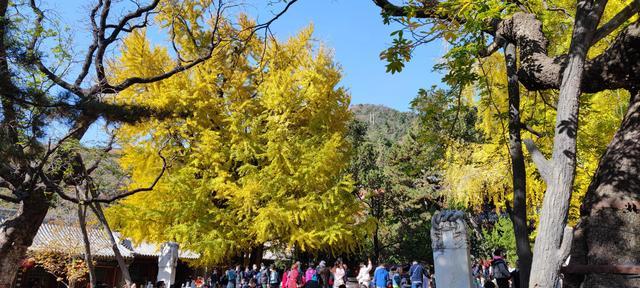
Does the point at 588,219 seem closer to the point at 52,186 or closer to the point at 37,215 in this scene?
the point at 52,186

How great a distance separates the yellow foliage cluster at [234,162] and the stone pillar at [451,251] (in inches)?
243

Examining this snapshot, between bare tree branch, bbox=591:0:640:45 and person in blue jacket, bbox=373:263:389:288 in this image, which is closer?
bare tree branch, bbox=591:0:640:45

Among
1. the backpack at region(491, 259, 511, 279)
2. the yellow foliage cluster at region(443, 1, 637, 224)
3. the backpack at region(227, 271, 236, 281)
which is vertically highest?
the yellow foliage cluster at region(443, 1, 637, 224)

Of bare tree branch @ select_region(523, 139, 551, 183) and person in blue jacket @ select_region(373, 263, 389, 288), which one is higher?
bare tree branch @ select_region(523, 139, 551, 183)

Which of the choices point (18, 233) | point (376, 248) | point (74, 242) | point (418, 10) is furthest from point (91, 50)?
point (376, 248)

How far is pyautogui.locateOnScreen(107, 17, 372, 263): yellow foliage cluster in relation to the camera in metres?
15.0

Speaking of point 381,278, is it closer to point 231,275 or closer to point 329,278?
point 329,278

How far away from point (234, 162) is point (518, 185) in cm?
1315

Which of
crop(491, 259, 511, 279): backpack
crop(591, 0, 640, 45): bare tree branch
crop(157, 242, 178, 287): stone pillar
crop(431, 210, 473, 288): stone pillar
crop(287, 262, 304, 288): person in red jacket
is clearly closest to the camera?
crop(591, 0, 640, 45): bare tree branch

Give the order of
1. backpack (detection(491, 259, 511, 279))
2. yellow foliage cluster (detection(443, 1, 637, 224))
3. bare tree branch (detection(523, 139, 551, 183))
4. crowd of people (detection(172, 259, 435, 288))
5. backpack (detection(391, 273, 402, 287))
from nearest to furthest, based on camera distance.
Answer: bare tree branch (detection(523, 139, 551, 183)) → yellow foliage cluster (detection(443, 1, 637, 224)) → backpack (detection(491, 259, 511, 279)) → crowd of people (detection(172, 259, 435, 288)) → backpack (detection(391, 273, 402, 287))

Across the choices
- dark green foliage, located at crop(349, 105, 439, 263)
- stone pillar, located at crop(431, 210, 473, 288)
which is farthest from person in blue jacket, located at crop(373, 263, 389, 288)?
dark green foliage, located at crop(349, 105, 439, 263)

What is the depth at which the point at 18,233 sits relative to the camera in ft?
24.4

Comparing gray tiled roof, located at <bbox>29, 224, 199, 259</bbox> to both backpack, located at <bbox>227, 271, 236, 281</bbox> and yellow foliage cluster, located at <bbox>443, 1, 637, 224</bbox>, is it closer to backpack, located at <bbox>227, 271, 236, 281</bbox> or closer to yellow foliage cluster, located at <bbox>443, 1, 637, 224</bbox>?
backpack, located at <bbox>227, 271, 236, 281</bbox>

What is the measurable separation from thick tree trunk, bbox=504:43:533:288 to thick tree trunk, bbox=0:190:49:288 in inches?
288
